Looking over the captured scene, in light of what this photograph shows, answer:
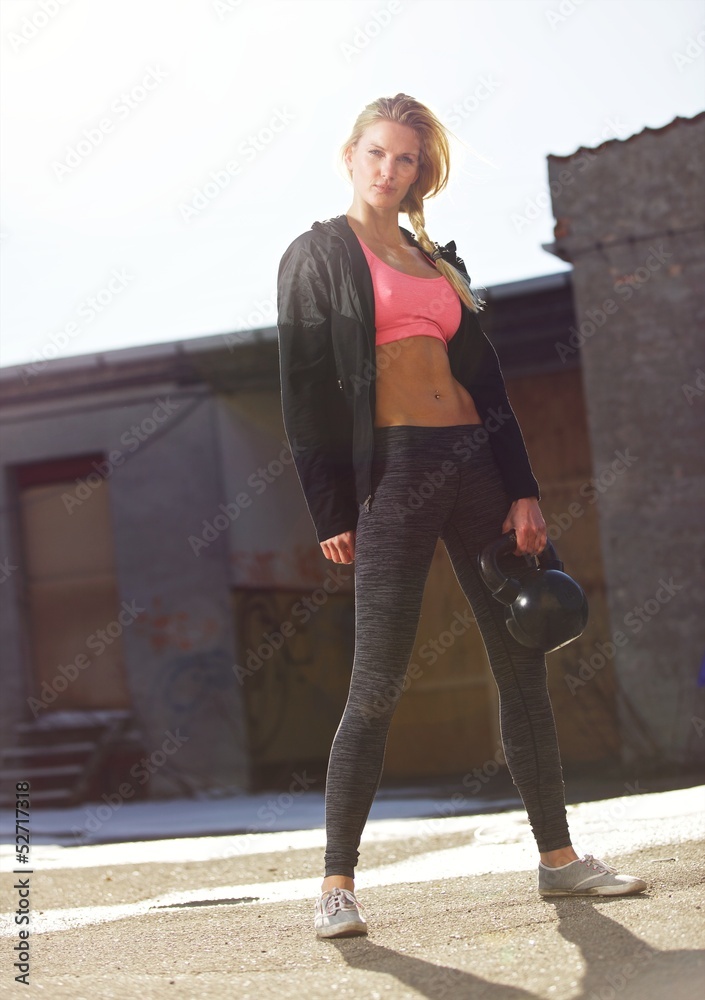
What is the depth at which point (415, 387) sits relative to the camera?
287 centimetres

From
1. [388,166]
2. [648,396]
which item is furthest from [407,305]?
[648,396]

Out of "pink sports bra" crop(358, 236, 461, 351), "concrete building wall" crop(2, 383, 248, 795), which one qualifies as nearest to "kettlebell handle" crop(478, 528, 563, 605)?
"pink sports bra" crop(358, 236, 461, 351)

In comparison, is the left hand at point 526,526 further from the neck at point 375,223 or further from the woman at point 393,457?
the neck at point 375,223

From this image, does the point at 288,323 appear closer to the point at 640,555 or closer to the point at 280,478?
the point at 640,555

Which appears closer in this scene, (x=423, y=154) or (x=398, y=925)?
(x=398, y=925)

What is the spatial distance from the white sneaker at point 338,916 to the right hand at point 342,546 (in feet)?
2.55

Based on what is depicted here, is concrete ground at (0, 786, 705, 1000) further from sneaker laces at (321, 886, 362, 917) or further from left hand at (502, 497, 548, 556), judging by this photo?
left hand at (502, 497, 548, 556)

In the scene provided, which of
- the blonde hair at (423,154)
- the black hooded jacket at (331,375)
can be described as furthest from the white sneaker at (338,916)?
the blonde hair at (423,154)

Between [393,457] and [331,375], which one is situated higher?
[331,375]

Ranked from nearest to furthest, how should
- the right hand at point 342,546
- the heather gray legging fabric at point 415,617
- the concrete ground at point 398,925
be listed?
the concrete ground at point 398,925, the heather gray legging fabric at point 415,617, the right hand at point 342,546

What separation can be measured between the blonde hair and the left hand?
53cm

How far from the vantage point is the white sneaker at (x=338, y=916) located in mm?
2596

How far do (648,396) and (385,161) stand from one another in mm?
7211

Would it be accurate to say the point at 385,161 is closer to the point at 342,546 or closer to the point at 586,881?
the point at 342,546
